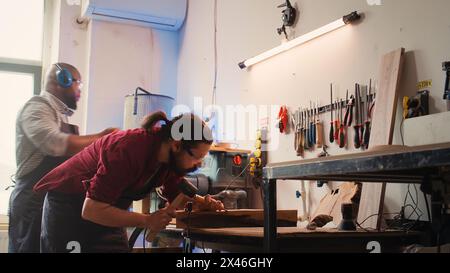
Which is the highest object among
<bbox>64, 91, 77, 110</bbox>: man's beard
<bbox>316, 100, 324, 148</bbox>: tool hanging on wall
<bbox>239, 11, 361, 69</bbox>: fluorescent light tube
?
<bbox>239, 11, 361, 69</bbox>: fluorescent light tube

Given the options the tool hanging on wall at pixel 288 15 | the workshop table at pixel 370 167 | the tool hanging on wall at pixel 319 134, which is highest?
the tool hanging on wall at pixel 288 15

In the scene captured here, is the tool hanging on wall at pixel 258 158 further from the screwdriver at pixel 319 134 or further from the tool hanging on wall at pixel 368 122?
the tool hanging on wall at pixel 368 122

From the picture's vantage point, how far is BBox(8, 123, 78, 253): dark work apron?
2508 millimetres

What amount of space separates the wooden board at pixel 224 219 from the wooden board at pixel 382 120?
315mm

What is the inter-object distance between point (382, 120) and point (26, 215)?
191 cm

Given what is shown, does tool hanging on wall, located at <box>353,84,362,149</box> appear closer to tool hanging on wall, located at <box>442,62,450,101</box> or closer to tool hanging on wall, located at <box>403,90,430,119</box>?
tool hanging on wall, located at <box>403,90,430,119</box>

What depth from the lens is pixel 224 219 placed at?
5.21 ft

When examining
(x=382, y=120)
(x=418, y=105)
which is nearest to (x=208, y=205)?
(x=382, y=120)

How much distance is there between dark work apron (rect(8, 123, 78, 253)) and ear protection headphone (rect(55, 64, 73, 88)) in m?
0.54

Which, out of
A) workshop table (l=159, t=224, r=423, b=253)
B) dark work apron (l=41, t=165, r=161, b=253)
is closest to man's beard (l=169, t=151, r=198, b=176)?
dark work apron (l=41, t=165, r=161, b=253)

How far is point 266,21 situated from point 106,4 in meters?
1.43

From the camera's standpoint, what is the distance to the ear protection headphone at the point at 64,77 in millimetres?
2868

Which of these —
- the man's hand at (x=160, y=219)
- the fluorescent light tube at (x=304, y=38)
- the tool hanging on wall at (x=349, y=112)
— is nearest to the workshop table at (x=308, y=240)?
the man's hand at (x=160, y=219)
